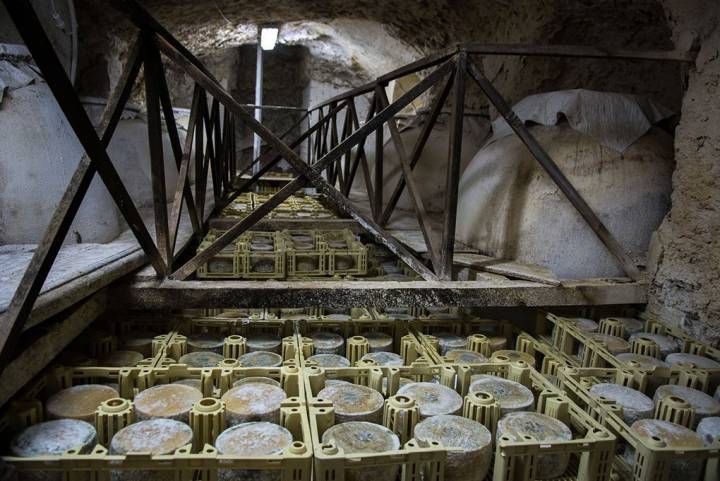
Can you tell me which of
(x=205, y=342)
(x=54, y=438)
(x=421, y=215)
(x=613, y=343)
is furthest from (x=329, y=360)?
(x=613, y=343)

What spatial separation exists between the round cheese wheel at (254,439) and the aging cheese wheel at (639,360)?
183 centimetres

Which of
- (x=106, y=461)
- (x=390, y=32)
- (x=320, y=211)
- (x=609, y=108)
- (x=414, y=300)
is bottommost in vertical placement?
(x=106, y=461)

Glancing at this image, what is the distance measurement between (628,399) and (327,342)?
1516 millimetres

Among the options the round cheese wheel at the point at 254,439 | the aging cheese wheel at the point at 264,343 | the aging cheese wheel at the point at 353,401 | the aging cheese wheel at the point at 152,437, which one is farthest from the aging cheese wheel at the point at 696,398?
the aging cheese wheel at the point at 152,437

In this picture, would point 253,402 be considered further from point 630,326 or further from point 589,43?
point 589,43

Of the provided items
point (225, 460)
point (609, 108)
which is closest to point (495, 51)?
point (609, 108)

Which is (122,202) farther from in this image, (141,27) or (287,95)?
(287,95)

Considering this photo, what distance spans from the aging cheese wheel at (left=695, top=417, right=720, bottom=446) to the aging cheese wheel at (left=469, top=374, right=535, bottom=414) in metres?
0.69

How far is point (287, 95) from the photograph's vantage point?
56.1 ft

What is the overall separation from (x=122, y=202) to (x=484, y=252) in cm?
287

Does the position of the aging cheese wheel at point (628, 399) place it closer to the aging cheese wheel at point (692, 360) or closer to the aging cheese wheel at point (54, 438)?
the aging cheese wheel at point (692, 360)

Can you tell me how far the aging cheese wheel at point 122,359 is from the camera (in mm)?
2443

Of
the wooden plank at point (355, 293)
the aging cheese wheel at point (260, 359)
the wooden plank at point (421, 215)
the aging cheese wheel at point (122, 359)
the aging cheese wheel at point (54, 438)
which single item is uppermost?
the wooden plank at point (421, 215)

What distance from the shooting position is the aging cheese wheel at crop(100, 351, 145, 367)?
244 centimetres
